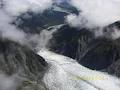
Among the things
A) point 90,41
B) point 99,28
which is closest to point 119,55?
point 90,41

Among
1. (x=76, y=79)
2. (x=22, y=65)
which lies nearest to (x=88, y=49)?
(x=76, y=79)

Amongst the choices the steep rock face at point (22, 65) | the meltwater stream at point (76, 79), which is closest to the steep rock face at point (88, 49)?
the meltwater stream at point (76, 79)

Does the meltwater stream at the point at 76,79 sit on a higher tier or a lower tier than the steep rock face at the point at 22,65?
lower

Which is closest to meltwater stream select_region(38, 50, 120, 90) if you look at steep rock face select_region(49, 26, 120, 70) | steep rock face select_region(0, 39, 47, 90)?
steep rock face select_region(0, 39, 47, 90)

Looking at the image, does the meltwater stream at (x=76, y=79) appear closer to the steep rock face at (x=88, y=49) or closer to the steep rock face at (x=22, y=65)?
the steep rock face at (x=22, y=65)

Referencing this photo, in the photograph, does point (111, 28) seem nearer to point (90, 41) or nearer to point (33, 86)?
point (90, 41)

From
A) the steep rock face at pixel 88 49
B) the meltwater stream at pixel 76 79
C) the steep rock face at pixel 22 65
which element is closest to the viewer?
the steep rock face at pixel 22 65
